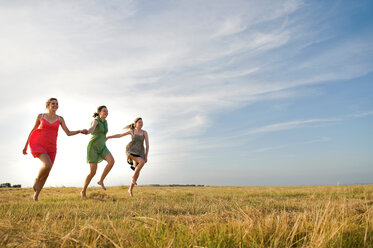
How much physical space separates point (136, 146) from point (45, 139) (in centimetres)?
318

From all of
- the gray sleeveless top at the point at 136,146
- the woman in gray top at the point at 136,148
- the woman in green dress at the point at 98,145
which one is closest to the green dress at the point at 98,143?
the woman in green dress at the point at 98,145

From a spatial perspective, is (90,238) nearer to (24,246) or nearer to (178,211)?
(24,246)

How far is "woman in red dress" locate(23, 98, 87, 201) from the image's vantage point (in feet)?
26.9

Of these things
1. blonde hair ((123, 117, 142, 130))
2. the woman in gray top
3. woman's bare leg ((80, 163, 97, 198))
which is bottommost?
woman's bare leg ((80, 163, 97, 198))

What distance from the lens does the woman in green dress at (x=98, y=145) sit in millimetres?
9517

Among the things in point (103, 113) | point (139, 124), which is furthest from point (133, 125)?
point (103, 113)

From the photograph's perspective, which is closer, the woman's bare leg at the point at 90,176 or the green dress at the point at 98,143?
the woman's bare leg at the point at 90,176

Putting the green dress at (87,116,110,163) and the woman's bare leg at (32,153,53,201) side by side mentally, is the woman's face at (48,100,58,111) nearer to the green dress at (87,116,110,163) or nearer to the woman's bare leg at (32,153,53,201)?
the woman's bare leg at (32,153,53,201)

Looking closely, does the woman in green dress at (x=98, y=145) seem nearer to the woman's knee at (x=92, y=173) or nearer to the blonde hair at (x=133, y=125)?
the woman's knee at (x=92, y=173)

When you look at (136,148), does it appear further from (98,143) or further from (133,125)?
(98,143)

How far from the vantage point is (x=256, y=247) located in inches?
89.0

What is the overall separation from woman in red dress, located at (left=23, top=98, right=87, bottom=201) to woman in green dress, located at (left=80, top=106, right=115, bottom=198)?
122 cm

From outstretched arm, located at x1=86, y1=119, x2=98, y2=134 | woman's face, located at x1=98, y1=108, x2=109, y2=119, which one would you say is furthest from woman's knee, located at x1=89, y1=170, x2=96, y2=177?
woman's face, located at x1=98, y1=108, x2=109, y2=119

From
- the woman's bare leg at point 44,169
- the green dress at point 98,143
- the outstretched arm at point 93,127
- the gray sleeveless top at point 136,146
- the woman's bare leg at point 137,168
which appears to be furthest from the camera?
the gray sleeveless top at point 136,146
